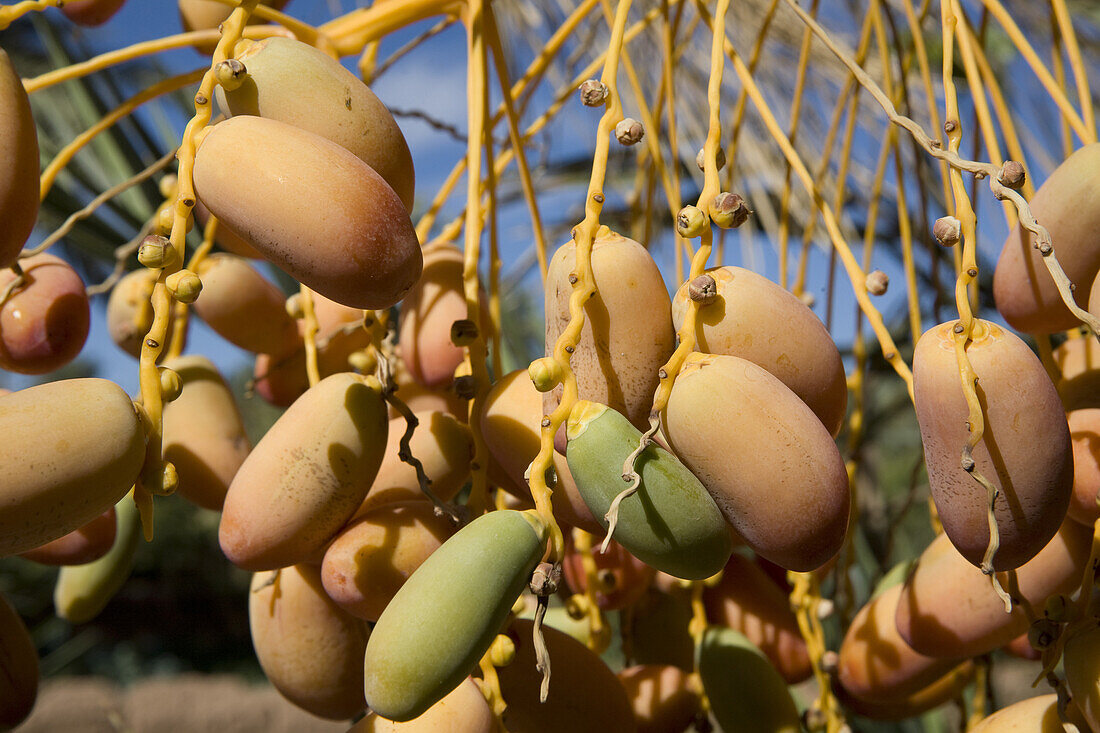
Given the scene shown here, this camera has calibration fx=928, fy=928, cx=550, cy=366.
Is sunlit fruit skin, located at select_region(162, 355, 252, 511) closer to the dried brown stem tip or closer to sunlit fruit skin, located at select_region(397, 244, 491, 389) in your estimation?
sunlit fruit skin, located at select_region(397, 244, 491, 389)

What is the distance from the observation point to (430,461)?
0.50 metres

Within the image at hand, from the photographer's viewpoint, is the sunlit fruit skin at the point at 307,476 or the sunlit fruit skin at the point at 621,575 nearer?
the sunlit fruit skin at the point at 307,476

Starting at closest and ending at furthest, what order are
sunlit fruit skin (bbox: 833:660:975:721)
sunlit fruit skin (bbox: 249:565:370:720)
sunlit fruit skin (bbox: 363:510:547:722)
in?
sunlit fruit skin (bbox: 363:510:547:722), sunlit fruit skin (bbox: 249:565:370:720), sunlit fruit skin (bbox: 833:660:975:721)

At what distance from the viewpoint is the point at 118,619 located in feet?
20.7

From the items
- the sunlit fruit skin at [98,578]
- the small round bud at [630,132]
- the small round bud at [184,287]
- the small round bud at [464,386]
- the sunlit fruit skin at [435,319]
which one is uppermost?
the small round bud at [184,287]

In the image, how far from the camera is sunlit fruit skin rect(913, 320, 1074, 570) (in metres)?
0.39

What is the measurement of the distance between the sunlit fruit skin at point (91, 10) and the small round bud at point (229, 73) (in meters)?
0.35

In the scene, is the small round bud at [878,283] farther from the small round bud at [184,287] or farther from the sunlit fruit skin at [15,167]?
the sunlit fruit skin at [15,167]

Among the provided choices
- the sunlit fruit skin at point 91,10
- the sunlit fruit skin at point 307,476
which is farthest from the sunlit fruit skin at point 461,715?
the sunlit fruit skin at point 91,10

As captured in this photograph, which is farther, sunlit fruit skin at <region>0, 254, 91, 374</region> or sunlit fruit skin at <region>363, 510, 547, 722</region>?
sunlit fruit skin at <region>0, 254, 91, 374</region>

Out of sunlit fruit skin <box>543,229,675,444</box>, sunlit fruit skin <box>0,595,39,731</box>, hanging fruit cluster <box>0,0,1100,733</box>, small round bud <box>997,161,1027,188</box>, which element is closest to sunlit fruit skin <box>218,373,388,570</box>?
hanging fruit cluster <box>0,0,1100,733</box>

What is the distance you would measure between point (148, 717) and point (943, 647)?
336cm

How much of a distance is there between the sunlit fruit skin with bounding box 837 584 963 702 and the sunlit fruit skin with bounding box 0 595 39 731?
534 mm

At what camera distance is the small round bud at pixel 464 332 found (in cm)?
47
